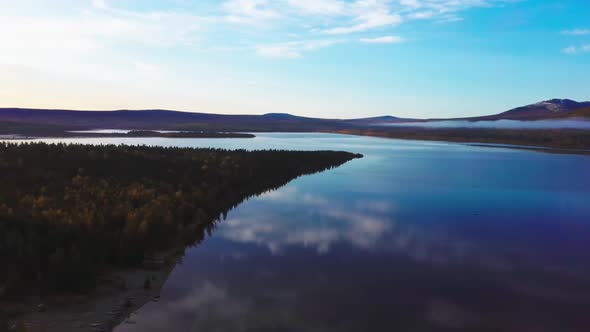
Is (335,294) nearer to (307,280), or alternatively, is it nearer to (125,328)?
(307,280)

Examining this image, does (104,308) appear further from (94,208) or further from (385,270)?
(385,270)

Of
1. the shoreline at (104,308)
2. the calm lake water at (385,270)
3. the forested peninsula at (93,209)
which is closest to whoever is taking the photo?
the shoreline at (104,308)

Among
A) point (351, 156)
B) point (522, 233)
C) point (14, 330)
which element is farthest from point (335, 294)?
point (351, 156)

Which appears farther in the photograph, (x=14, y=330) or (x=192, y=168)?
(x=192, y=168)

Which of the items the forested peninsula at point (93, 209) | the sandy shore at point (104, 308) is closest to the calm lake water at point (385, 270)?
the sandy shore at point (104, 308)

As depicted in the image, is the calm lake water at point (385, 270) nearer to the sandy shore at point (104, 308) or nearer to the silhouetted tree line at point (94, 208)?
the sandy shore at point (104, 308)

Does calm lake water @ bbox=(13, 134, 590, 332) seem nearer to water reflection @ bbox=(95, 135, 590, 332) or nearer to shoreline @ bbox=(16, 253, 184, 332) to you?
water reflection @ bbox=(95, 135, 590, 332)
